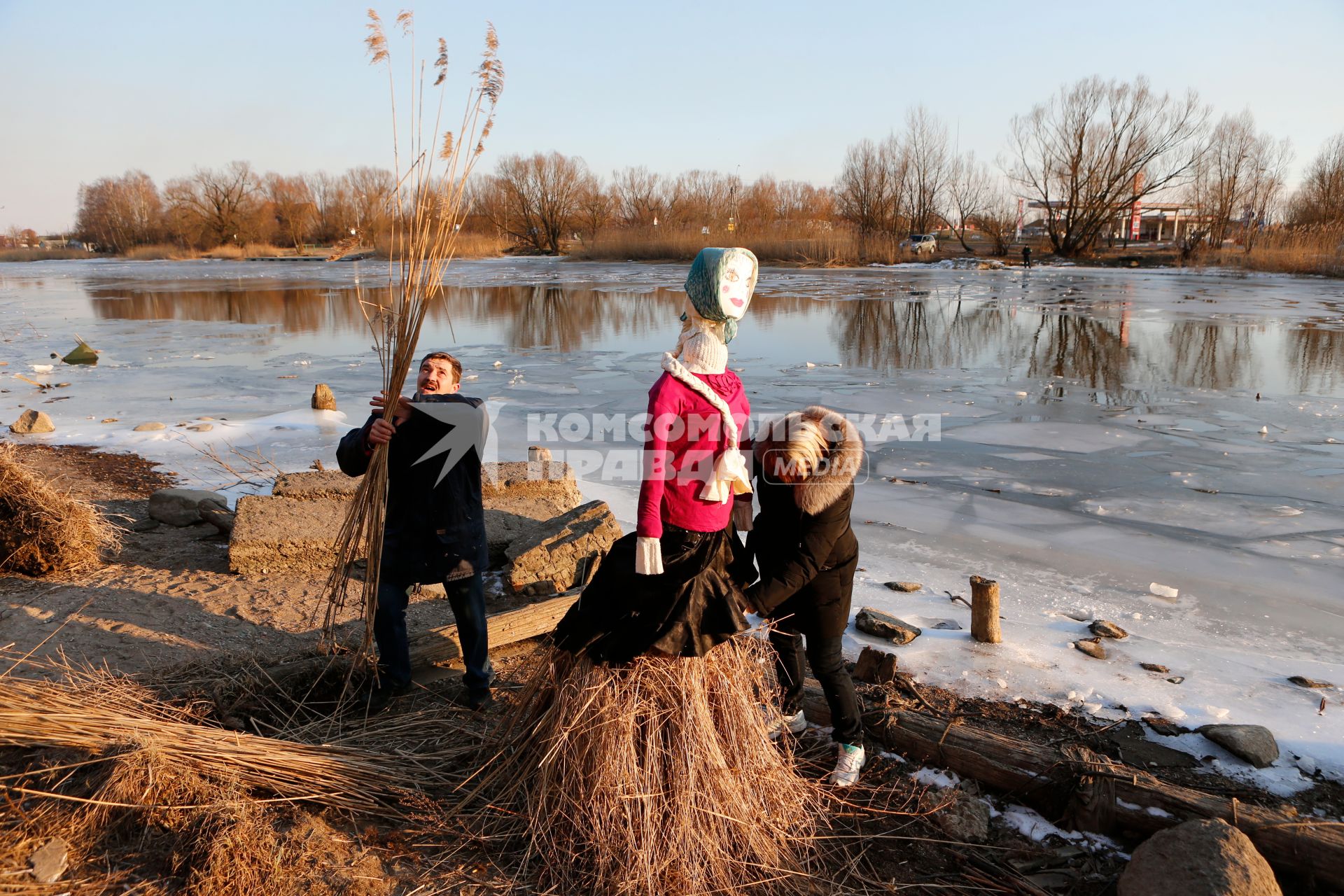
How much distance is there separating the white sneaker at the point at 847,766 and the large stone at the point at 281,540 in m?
2.97

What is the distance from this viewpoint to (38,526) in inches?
170

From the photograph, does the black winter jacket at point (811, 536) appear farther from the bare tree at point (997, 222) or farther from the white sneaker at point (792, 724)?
the bare tree at point (997, 222)

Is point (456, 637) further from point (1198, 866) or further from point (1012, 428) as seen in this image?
point (1012, 428)

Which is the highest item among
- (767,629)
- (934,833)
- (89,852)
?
(767,629)

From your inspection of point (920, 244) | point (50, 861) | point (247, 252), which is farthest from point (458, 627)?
point (247, 252)

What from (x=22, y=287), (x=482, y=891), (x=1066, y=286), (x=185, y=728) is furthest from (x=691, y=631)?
(x=22, y=287)

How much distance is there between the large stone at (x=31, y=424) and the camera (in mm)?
7809

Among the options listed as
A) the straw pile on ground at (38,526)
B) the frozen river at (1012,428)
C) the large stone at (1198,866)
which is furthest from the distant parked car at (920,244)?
the large stone at (1198,866)

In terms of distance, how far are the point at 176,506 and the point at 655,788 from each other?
441cm

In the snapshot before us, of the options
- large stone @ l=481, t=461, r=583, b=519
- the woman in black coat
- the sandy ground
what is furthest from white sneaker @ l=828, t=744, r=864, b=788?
large stone @ l=481, t=461, r=583, b=519

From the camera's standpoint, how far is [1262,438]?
25.4ft

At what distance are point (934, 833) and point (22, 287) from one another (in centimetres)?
3772

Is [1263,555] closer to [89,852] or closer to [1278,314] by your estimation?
[89,852]

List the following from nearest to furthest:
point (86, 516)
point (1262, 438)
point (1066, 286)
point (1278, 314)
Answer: point (86, 516) → point (1262, 438) → point (1278, 314) → point (1066, 286)
